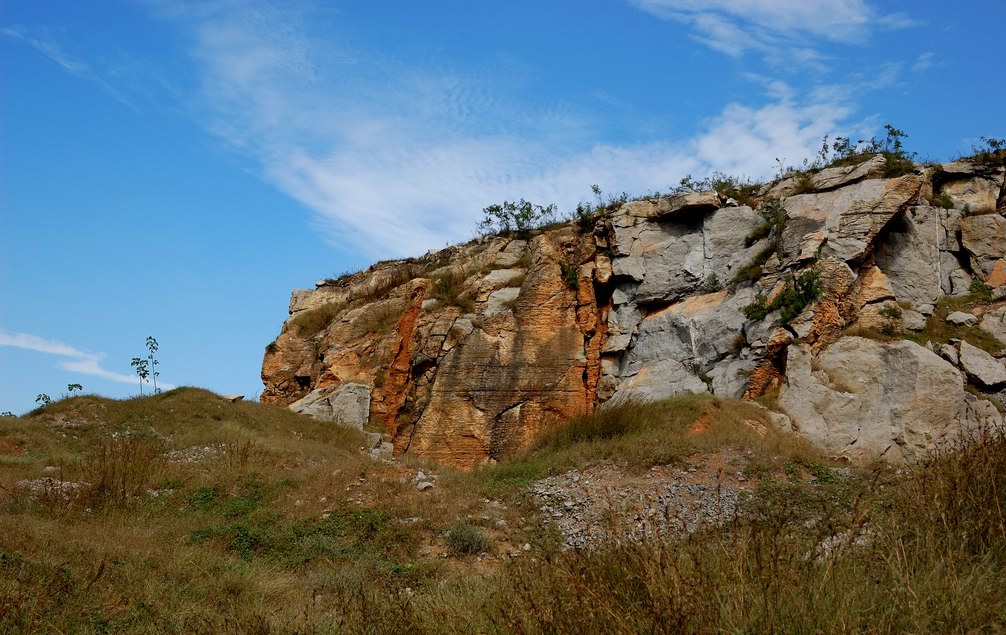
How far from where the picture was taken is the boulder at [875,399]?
16.2 m

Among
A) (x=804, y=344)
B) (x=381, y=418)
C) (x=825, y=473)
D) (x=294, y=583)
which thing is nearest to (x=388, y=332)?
(x=381, y=418)

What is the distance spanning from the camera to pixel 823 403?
1719cm

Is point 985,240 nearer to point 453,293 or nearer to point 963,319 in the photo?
point 963,319

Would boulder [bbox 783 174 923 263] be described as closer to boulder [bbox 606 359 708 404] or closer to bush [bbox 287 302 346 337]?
boulder [bbox 606 359 708 404]

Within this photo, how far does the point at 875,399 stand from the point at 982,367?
109 inches

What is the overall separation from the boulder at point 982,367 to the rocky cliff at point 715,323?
0.12 ft

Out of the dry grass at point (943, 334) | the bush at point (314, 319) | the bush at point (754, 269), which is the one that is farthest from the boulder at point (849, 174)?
the bush at point (314, 319)

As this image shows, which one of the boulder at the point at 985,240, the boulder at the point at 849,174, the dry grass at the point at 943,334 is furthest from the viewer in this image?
the boulder at the point at 849,174

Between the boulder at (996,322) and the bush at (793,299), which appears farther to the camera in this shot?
the bush at (793,299)

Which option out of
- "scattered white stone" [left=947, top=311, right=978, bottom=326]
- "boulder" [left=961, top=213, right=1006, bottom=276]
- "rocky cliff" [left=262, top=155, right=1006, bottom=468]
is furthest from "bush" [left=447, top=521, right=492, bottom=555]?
"boulder" [left=961, top=213, right=1006, bottom=276]

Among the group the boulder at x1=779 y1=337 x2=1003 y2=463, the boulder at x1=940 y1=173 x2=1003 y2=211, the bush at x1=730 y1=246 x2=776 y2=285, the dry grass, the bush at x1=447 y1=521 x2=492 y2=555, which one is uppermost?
the boulder at x1=940 y1=173 x2=1003 y2=211

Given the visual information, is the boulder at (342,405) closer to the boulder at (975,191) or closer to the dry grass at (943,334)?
the dry grass at (943,334)

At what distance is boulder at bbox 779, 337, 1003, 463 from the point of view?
16.2 meters

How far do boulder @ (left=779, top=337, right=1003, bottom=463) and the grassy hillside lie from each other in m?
1.60
